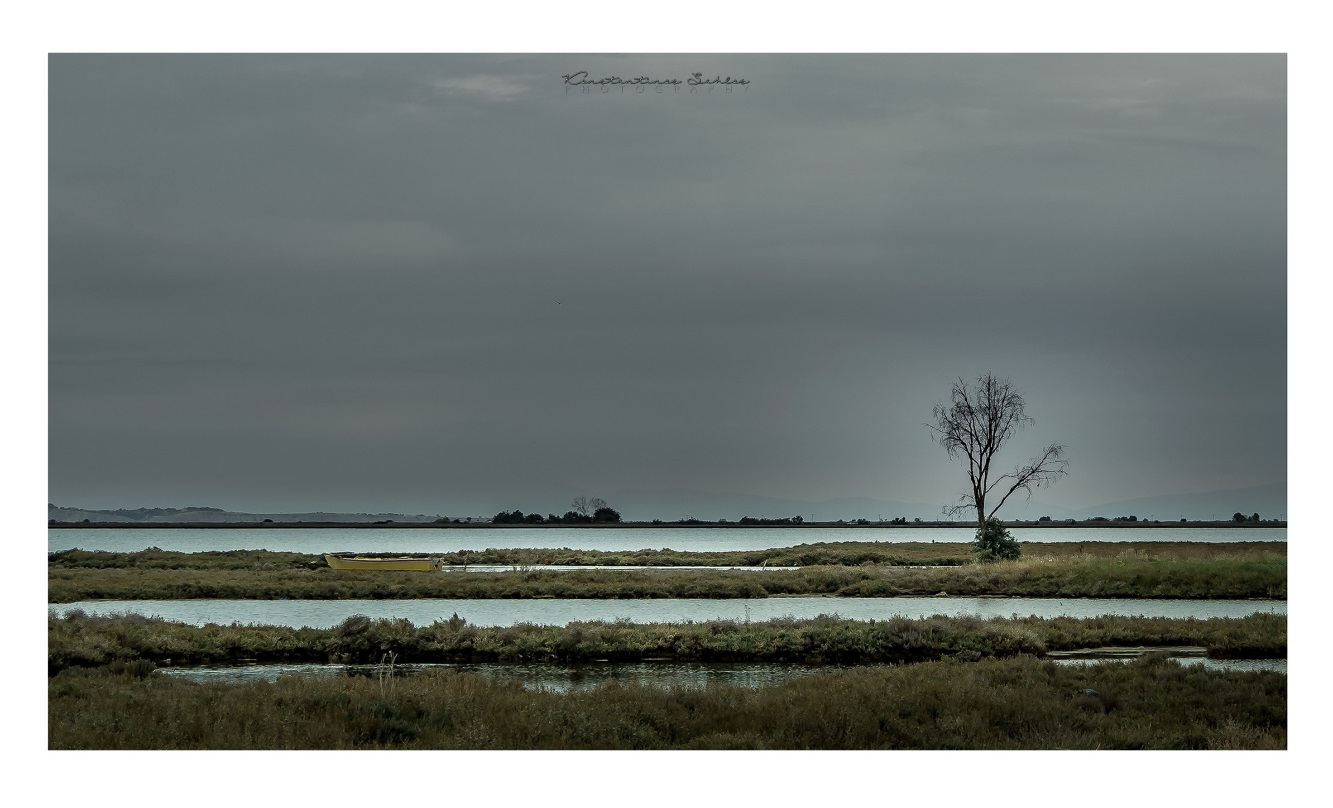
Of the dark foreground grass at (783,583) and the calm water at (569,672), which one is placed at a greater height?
the calm water at (569,672)

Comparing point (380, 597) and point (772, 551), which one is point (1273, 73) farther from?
point (772, 551)

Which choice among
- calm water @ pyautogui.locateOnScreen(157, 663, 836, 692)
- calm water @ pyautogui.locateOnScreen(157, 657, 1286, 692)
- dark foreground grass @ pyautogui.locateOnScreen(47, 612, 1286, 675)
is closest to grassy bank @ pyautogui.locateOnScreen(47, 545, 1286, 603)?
dark foreground grass @ pyautogui.locateOnScreen(47, 612, 1286, 675)

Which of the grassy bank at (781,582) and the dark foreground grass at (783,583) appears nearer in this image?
the dark foreground grass at (783,583)

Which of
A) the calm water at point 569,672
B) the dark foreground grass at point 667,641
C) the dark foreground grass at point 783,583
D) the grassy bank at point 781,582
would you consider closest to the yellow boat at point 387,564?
the grassy bank at point 781,582

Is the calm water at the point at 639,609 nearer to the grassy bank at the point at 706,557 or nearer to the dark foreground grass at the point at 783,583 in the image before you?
the dark foreground grass at the point at 783,583

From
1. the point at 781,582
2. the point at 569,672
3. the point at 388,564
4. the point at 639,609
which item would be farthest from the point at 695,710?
the point at 388,564

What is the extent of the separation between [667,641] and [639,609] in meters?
10.5

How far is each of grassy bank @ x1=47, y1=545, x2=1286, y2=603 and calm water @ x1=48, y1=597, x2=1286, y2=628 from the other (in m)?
1.61

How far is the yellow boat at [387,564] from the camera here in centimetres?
5062

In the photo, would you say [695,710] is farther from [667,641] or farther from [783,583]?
[783,583]

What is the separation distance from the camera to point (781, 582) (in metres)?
42.1

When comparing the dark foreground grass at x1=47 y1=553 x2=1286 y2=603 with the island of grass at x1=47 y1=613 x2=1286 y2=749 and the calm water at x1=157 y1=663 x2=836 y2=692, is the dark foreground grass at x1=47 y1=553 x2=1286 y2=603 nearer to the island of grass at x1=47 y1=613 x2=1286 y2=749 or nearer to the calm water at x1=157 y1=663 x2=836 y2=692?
the calm water at x1=157 y1=663 x2=836 y2=692

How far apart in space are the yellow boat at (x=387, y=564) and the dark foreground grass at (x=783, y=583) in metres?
4.93
